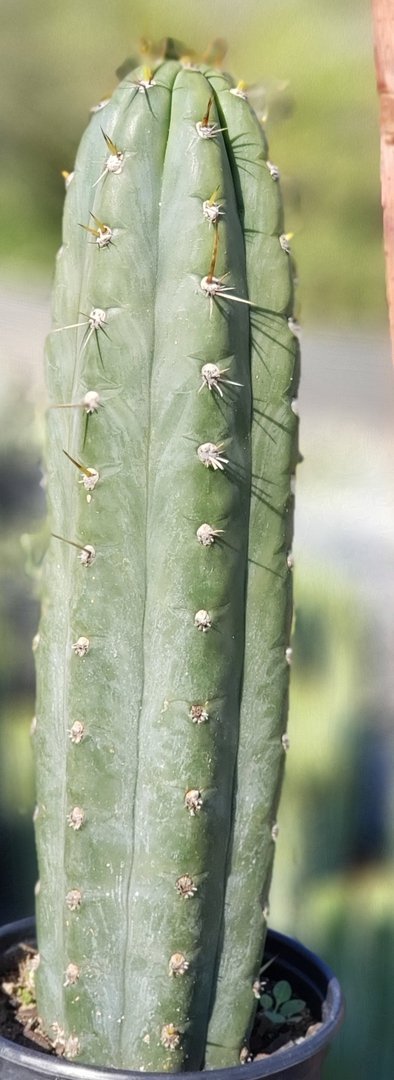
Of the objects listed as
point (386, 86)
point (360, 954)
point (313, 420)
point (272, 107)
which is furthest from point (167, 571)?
point (360, 954)

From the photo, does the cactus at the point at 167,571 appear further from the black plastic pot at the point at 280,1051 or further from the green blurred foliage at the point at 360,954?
the green blurred foliage at the point at 360,954

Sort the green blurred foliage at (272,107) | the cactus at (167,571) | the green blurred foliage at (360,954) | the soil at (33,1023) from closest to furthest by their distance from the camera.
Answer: the cactus at (167,571) < the soil at (33,1023) < the green blurred foliage at (272,107) < the green blurred foliage at (360,954)

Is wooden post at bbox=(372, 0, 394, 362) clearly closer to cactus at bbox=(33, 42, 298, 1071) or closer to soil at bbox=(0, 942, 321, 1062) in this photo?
cactus at bbox=(33, 42, 298, 1071)

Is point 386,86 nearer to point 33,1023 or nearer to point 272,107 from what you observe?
point 272,107

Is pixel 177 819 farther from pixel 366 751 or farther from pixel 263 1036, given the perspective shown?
pixel 366 751

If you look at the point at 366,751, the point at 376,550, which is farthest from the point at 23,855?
the point at 376,550

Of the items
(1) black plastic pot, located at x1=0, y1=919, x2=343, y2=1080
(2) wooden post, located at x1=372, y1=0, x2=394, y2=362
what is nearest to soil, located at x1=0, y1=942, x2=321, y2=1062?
(1) black plastic pot, located at x1=0, y1=919, x2=343, y2=1080

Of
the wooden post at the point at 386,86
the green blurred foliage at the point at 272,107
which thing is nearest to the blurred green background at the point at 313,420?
the green blurred foliage at the point at 272,107

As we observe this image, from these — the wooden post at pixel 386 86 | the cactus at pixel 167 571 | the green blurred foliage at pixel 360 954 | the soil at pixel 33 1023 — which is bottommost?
the green blurred foliage at pixel 360 954
